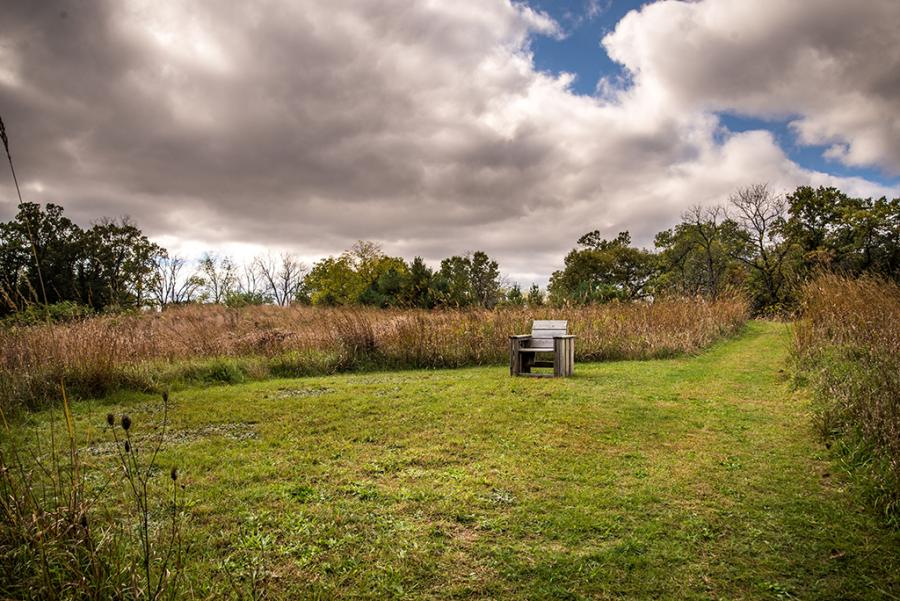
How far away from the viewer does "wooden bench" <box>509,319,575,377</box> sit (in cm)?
882

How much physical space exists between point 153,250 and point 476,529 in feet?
122

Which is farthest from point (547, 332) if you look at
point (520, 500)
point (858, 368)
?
point (520, 500)

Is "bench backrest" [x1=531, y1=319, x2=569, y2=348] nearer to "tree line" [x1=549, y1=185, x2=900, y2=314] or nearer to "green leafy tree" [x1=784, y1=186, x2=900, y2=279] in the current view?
"tree line" [x1=549, y1=185, x2=900, y2=314]

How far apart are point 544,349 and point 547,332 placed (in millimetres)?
640

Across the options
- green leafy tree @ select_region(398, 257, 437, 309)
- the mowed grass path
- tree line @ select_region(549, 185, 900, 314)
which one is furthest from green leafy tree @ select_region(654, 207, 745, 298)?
the mowed grass path

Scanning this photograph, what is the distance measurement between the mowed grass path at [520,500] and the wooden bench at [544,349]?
1936 millimetres

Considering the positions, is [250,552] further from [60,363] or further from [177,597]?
[60,363]

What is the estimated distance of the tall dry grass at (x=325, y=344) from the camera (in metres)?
7.70

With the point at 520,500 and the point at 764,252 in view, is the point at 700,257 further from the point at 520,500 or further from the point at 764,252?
the point at 520,500

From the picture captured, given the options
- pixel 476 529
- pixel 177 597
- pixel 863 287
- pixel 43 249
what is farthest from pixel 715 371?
pixel 43 249

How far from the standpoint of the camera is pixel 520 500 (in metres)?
3.68

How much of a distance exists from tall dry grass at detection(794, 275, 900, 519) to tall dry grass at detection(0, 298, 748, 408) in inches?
124

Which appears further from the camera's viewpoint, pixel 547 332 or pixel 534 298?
pixel 534 298

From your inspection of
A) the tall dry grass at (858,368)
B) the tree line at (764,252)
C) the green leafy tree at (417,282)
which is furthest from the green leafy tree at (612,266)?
the tall dry grass at (858,368)
